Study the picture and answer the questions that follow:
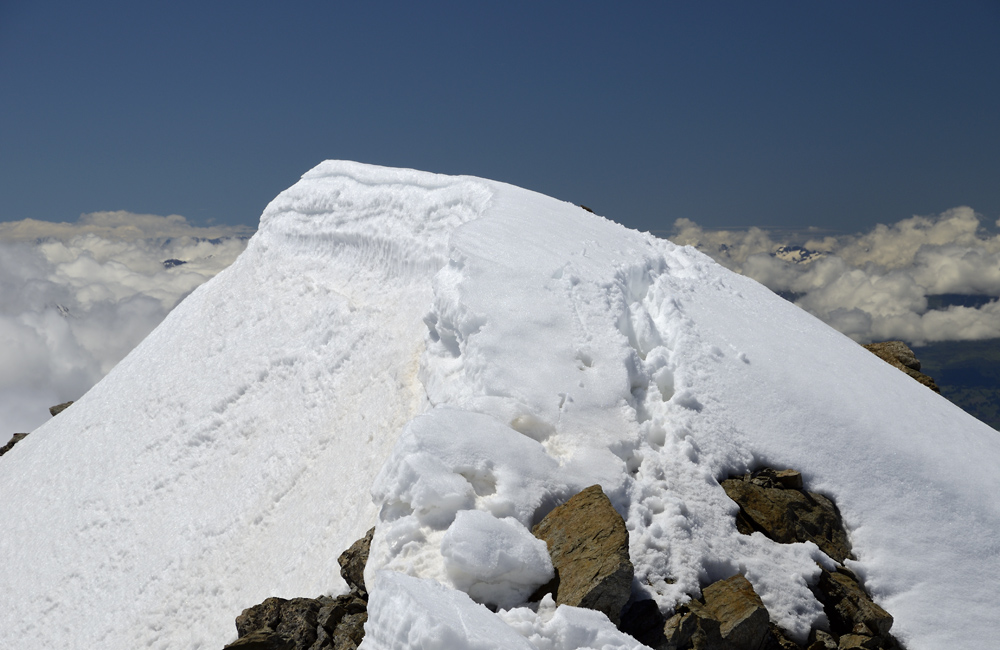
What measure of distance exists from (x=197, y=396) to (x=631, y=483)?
14.3 metres

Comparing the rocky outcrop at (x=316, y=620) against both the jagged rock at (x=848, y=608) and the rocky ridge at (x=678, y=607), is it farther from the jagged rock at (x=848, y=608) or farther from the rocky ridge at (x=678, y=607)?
the jagged rock at (x=848, y=608)

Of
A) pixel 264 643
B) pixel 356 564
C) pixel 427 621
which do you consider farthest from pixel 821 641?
pixel 264 643

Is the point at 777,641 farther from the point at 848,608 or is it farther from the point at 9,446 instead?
the point at 9,446

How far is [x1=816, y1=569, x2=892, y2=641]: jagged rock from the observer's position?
8.03 meters

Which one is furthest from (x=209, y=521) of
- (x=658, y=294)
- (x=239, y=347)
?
(x=658, y=294)

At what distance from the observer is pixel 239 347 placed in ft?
63.8

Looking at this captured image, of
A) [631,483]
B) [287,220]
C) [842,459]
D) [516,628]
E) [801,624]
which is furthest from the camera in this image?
[287,220]

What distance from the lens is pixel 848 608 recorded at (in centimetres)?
820

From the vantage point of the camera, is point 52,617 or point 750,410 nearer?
point 750,410

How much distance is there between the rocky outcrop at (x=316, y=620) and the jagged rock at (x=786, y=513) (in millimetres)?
5232

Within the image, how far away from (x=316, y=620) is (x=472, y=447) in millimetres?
3072

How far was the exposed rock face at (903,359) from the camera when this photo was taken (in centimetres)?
1582

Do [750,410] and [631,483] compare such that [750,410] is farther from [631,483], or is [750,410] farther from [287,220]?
[287,220]

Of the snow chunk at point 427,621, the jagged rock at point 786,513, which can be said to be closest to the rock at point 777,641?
the jagged rock at point 786,513
